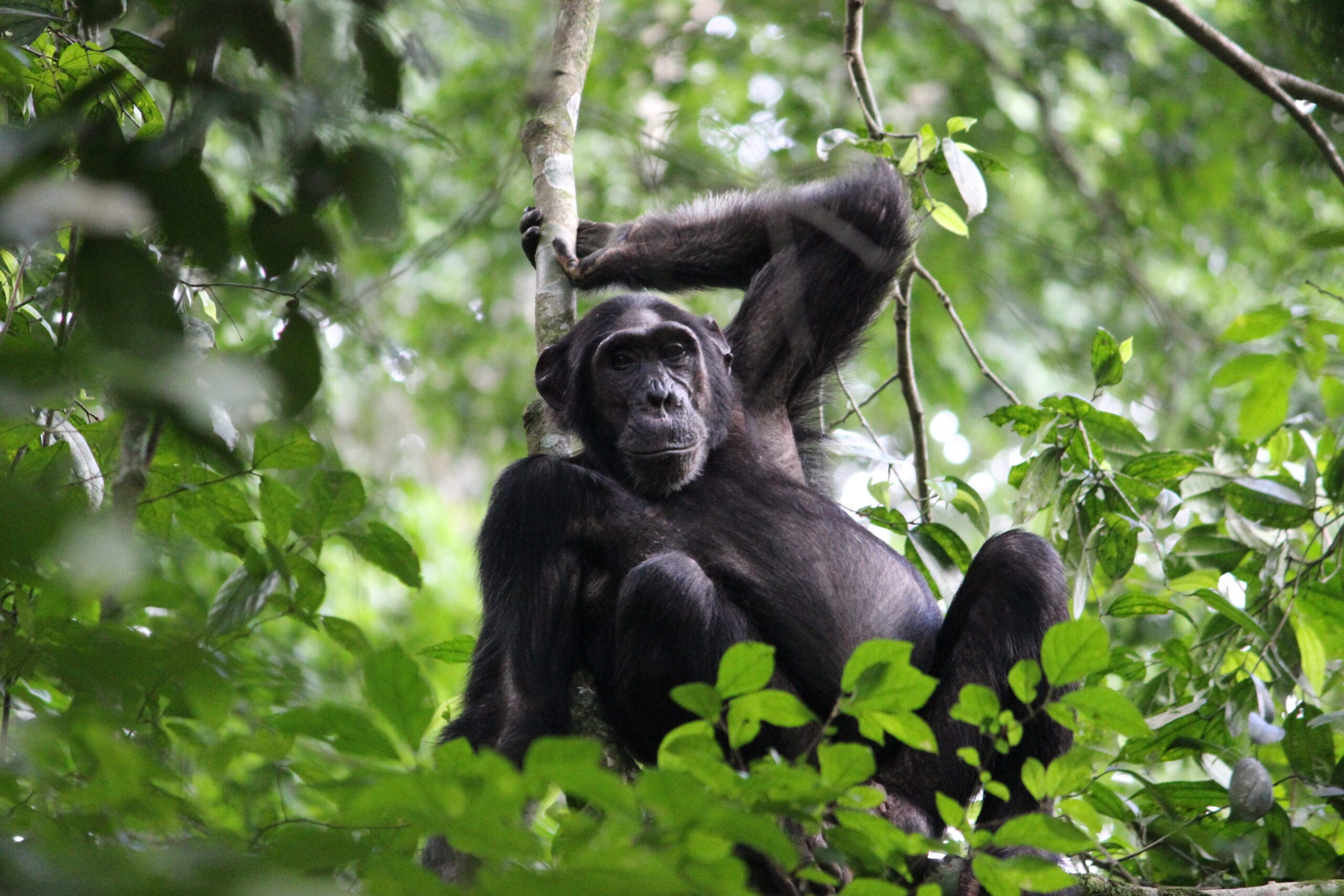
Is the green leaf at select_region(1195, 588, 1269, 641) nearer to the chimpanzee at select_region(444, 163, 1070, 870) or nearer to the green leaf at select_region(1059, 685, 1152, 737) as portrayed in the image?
the chimpanzee at select_region(444, 163, 1070, 870)

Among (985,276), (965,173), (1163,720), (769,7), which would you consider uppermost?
(769,7)

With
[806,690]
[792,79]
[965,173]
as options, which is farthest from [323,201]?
[792,79]

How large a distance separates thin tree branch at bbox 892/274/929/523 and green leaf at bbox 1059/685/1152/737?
259 cm

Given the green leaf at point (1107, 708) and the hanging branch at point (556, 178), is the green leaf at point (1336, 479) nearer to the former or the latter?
the green leaf at point (1107, 708)

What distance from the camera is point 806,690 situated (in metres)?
4.03

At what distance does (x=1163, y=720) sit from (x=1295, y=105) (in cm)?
245

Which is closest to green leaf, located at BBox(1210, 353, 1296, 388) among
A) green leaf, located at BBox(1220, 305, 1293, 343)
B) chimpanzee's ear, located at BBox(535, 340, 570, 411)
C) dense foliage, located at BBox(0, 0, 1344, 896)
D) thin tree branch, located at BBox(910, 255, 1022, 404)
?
dense foliage, located at BBox(0, 0, 1344, 896)

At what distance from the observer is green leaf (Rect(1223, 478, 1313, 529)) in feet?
14.7

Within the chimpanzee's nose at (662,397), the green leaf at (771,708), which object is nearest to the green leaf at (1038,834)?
the green leaf at (771,708)

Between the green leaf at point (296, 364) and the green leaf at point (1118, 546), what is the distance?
3.43m

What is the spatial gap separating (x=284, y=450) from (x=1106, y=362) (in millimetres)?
3016

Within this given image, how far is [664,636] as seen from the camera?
3.67 meters

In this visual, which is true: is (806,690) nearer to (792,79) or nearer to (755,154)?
(755,154)

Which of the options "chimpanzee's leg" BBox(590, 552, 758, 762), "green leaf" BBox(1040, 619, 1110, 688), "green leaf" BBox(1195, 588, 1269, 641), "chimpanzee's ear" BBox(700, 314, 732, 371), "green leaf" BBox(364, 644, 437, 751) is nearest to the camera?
"green leaf" BBox(364, 644, 437, 751)
